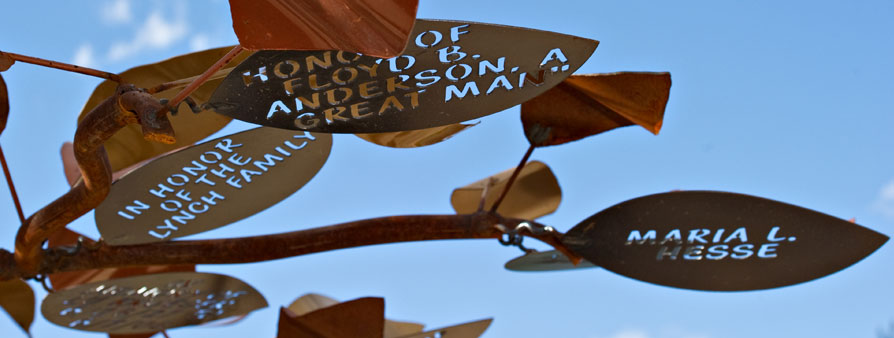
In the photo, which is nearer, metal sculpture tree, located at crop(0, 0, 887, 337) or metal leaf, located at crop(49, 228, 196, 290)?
metal sculpture tree, located at crop(0, 0, 887, 337)

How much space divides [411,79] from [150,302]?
0.85m

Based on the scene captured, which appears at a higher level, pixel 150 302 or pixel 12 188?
pixel 12 188

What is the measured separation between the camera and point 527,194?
1657mm

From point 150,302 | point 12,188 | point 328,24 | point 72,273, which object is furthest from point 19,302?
point 328,24

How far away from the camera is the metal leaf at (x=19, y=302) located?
160 cm

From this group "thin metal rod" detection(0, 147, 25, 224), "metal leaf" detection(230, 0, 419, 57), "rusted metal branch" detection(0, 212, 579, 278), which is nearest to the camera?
"metal leaf" detection(230, 0, 419, 57)

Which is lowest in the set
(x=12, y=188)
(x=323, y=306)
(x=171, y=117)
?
(x=323, y=306)

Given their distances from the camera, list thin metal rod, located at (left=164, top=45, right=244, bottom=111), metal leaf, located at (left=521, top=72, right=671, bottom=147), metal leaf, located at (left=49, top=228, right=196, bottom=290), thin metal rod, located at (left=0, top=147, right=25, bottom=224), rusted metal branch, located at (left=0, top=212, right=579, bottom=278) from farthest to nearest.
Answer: metal leaf, located at (left=49, top=228, right=196, bottom=290) < rusted metal branch, located at (left=0, top=212, right=579, bottom=278) < thin metal rod, located at (left=0, top=147, right=25, bottom=224) < metal leaf, located at (left=521, top=72, right=671, bottom=147) < thin metal rod, located at (left=164, top=45, right=244, bottom=111)

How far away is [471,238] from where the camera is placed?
140 centimetres

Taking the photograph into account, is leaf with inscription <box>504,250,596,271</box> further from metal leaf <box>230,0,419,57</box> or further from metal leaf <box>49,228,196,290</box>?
metal leaf <box>230,0,419,57</box>

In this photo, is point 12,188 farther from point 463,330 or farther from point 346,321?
→ point 463,330

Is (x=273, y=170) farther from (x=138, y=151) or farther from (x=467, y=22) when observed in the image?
(x=467, y=22)

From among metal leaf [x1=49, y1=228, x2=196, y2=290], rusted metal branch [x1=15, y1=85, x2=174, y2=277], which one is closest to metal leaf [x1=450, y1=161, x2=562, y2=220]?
metal leaf [x1=49, y1=228, x2=196, y2=290]

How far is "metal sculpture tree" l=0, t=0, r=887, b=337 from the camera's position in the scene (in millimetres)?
878
